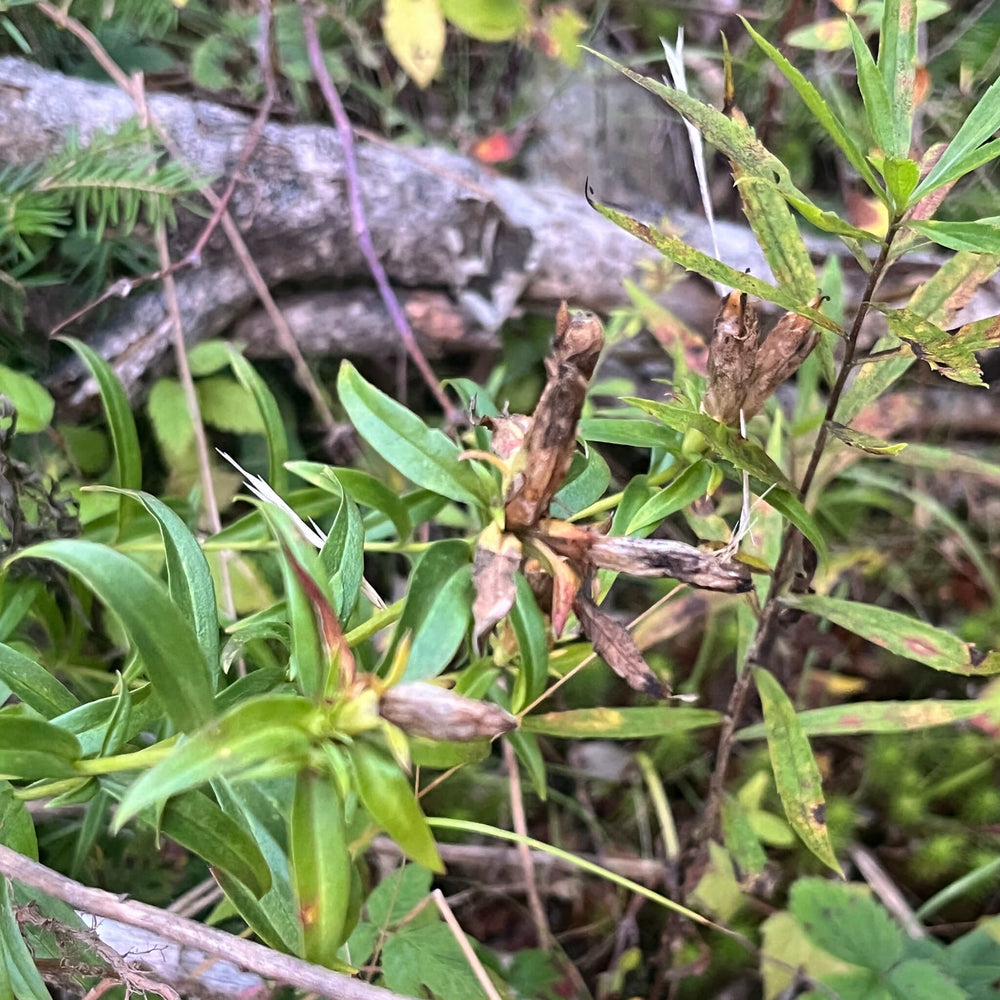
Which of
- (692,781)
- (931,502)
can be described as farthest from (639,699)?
(931,502)

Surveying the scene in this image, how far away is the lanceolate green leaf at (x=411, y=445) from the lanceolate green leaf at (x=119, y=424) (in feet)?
1.14

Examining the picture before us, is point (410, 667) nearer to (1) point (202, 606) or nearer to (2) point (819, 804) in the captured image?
(1) point (202, 606)

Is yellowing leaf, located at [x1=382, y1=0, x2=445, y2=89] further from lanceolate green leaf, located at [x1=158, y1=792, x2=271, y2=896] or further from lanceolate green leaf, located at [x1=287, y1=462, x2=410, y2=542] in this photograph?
lanceolate green leaf, located at [x1=158, y1=792, x2=271, y2=896]

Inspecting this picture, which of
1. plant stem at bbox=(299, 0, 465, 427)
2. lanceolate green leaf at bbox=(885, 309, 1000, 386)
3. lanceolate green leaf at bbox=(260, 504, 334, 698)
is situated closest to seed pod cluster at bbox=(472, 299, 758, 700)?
lanceolate green leaf at bbox=(260, 504, 334, 698)

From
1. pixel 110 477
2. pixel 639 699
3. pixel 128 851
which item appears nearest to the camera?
pixel 128 851

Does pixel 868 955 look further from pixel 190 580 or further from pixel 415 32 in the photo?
pixel 415 32

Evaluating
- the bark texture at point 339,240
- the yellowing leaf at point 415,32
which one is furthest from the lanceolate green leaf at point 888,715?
the yellowing leaf at point 415,32

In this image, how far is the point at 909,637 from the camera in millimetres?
782

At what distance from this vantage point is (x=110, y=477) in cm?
110

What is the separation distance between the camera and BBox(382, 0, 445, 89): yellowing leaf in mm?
1404

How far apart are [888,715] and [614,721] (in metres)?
0.32

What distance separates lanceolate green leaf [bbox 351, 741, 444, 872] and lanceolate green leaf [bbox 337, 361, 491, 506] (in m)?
0.22

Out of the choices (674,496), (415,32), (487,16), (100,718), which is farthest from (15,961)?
(487,16)

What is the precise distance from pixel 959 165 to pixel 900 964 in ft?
3.20
